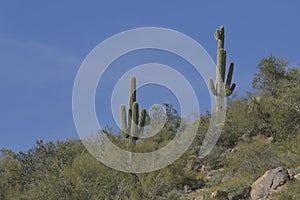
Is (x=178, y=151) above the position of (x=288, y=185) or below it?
above

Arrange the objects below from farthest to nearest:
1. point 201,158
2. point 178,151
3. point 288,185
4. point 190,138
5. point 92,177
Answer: point 190,138
point 201,158
point 178,151
point 92,177
point 288,185

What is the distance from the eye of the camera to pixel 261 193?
17547 millimetres

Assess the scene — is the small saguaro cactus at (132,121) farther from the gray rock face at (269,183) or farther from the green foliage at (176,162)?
the gray rock face at (269,183)

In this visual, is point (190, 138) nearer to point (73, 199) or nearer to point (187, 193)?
point (187, 193)

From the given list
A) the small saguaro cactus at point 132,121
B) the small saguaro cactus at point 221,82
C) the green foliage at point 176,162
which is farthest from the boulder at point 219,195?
the small saguaro cactus at point 221,82

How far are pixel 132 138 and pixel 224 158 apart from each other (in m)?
4.74

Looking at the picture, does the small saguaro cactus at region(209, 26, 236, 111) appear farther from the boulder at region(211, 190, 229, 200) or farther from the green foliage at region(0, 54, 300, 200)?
the boulder at region(211, 190, 229, 200)

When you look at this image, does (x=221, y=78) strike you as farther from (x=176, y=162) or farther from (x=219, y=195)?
(x=219, y=195)

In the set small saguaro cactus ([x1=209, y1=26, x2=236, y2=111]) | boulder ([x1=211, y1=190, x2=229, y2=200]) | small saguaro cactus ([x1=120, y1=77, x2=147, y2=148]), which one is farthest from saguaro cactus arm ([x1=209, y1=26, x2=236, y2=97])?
boulder ([x1=211, y1=190, x2=229, y2=200])

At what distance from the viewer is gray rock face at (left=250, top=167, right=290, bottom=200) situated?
1728cm

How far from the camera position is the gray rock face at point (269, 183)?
680 inches

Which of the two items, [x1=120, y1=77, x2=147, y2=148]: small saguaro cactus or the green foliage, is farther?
[x1=120, y1=77, x2=147, y2=148]: small saguaro cactus

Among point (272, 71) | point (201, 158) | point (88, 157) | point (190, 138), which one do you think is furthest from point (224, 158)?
point (272, 71)

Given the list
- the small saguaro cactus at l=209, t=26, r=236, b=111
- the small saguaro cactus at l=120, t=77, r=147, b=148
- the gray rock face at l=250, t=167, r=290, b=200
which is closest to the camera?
the gray rock face at l=250, t=167, r=290, b=200
